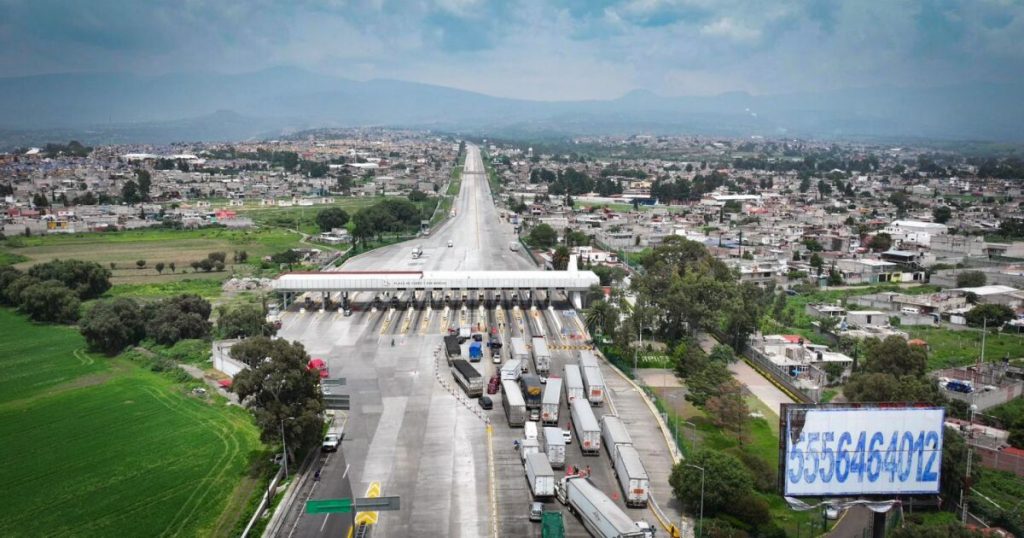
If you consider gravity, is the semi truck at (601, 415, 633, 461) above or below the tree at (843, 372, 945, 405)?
below

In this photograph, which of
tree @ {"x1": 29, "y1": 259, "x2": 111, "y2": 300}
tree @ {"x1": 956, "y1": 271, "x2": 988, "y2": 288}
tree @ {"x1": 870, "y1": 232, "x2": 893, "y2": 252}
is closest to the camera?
tree @ {"x1": 29, "y1": 259, "x2": 111, "y2": 300}

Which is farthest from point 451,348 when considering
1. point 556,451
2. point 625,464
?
point 625,464

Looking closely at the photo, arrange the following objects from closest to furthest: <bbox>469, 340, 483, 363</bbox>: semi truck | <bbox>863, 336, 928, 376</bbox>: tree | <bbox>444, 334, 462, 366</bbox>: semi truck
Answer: <bbox>863, 336, 928, 376</bbox>: tree
<bbox>444, 334, 462, 366</bbox>: semi truck
<bbox>469, 340, 483, 363</bbox>: semi truck

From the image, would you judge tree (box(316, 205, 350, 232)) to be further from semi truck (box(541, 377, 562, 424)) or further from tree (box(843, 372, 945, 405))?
tree (box(843, 372, 945, 405))

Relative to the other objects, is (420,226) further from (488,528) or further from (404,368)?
(488,528)

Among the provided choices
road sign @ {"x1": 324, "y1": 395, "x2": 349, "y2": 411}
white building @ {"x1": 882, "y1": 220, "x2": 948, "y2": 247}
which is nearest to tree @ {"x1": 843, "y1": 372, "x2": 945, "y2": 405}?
road sign @ {"x1": 324, "y1": 395, "x2": 349, "y2": 411}

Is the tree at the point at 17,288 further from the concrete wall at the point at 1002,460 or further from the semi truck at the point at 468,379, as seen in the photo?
the concrete wall at the point at 1002,460
